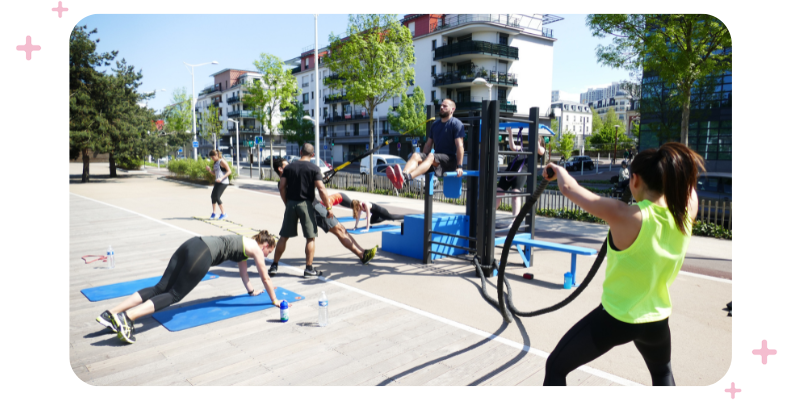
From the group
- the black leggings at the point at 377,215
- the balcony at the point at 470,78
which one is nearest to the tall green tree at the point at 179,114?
the balcony at the point at 470,78

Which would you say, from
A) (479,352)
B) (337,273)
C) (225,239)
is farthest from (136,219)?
(479,352)

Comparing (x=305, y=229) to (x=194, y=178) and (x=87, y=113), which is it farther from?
(x=87, y=113)

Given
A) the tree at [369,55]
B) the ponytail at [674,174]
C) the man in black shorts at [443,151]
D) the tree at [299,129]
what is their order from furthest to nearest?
the tree at [299,129], the tree at [369,55], the man in black shorts at [443,151], the ponytail at [674,174]

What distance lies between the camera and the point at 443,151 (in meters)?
7.53

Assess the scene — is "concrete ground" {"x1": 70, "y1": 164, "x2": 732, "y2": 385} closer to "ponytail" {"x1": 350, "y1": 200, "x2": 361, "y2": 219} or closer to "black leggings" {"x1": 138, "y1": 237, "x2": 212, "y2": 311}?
"black leggings" {"x1": 138, "y1": 237, "x2": 212, "y2": 311}

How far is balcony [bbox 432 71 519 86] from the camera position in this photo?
144 feet

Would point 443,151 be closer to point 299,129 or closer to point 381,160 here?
point 381,160

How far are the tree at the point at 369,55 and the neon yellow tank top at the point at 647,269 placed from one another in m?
20.9

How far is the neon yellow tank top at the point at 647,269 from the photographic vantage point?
7.84ft

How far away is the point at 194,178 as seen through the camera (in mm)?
26812

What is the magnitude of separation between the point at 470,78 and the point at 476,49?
109 inches

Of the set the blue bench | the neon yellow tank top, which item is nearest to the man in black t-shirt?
the blue bench

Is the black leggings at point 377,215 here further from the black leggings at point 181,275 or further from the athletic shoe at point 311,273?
the black leggings at point 181,275
